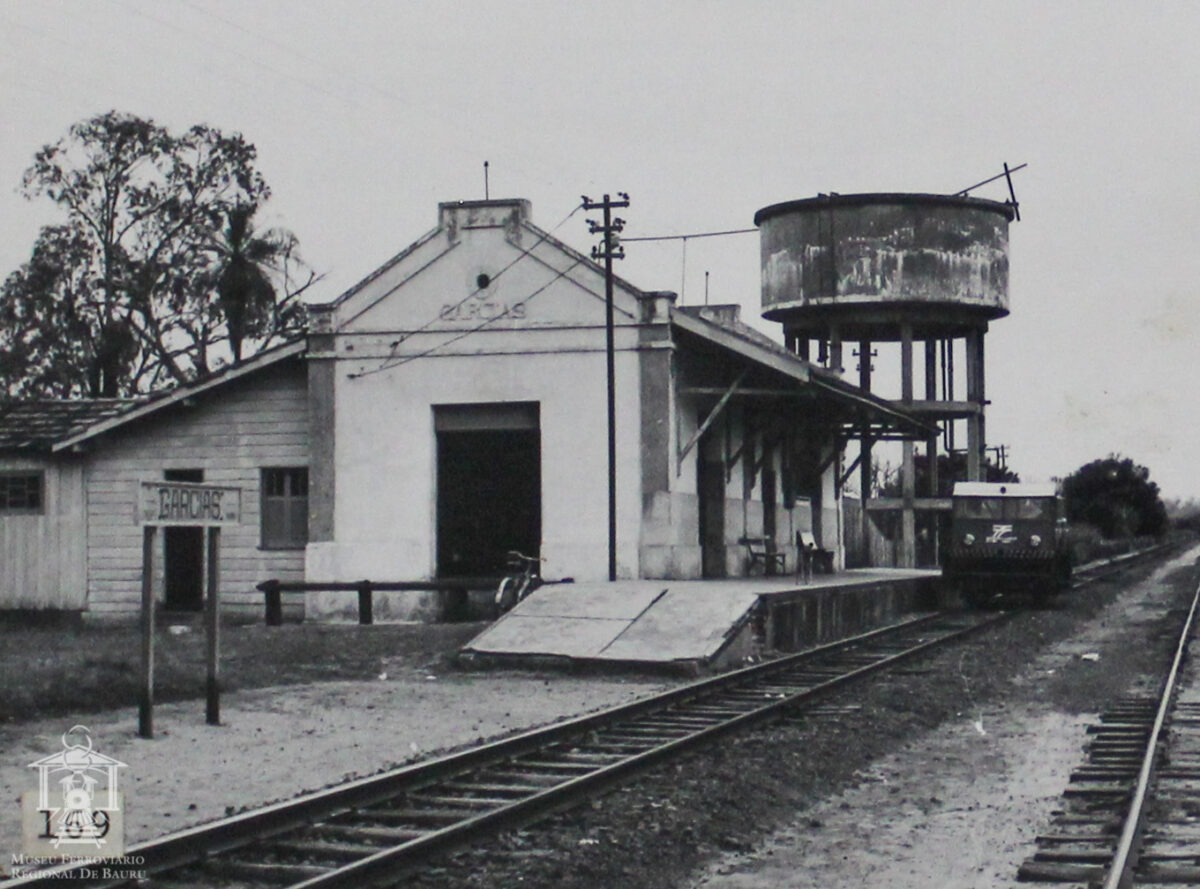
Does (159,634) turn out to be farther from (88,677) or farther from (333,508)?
(88,677)

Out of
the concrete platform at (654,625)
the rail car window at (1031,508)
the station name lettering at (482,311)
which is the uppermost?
the station name lettering at (482,311)

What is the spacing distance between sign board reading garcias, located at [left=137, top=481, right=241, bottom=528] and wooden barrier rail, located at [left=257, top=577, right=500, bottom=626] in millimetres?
10857

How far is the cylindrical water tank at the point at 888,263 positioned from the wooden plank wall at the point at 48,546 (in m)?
19.4

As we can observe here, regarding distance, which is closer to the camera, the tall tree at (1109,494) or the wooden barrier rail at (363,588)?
the wooden barrier rail at (363,588)

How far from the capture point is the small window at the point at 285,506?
2858cm

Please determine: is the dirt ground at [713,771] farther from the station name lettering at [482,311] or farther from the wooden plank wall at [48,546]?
the wooden plank wall at [48,546]

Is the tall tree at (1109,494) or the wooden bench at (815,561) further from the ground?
the tall tree at (1109,494)

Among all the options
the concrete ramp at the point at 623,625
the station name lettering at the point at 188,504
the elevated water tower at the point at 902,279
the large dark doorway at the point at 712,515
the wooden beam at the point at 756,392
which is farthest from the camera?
the elevated water tower at the point at 902,279

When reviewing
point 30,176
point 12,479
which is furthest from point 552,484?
point 30,176

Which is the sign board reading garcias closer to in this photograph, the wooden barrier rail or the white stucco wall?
the wooden barrier rail

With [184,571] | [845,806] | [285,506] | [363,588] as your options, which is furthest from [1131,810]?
[184,571]

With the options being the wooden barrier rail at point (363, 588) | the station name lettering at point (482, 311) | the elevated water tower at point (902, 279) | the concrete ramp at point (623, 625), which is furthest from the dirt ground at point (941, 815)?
the elevated water tower at point (902, 279)

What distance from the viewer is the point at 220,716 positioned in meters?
14.5

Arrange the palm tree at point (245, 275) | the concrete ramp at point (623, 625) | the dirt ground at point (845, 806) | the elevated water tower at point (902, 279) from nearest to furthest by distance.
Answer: the dirt ground at point (845, 806) < the concrete ramp at point (623, 625) < the elevated water tower at point (902, 279) < the palm tree at point (245, 275)
